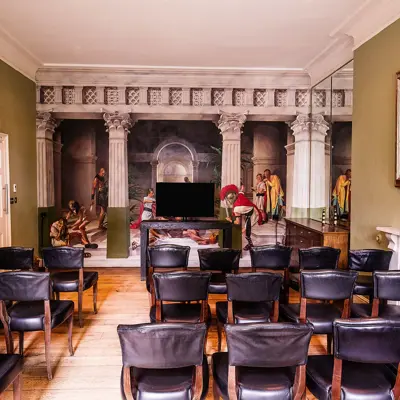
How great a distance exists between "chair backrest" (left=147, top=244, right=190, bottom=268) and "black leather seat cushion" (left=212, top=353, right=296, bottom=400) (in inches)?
77.0

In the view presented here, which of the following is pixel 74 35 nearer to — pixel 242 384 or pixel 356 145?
pixel 356 145

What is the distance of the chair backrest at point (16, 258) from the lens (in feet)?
13.4

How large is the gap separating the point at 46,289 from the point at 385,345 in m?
2.40

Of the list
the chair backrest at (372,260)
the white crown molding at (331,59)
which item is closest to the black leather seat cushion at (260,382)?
the chair backrest at (372,260)

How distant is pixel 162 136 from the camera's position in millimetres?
7270

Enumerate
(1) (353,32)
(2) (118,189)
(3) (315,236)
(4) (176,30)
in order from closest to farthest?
(1) (353,32), (4) (176,30), (3) (315,236), (2) (118,189)

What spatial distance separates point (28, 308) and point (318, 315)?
2.45 metres

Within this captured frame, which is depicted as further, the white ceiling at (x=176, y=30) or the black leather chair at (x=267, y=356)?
the white ceiling at (x=176, y=30)

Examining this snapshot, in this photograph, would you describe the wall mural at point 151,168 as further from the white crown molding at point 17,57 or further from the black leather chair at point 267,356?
the black leather chair at point 267,356

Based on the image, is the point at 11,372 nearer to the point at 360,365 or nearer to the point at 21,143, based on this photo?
the point at 360,365

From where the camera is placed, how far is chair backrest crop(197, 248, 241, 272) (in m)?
4.08

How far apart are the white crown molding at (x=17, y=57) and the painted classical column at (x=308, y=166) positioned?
15.1 feet

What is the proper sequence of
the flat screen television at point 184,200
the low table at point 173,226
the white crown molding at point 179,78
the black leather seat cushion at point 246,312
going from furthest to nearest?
the white crown molding at point 179,78 < the flat screen television at point 184,200 < the low table at point 173,226 < the black leather seat cushion at point 246,312

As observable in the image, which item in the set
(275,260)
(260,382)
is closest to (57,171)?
(275,260)
